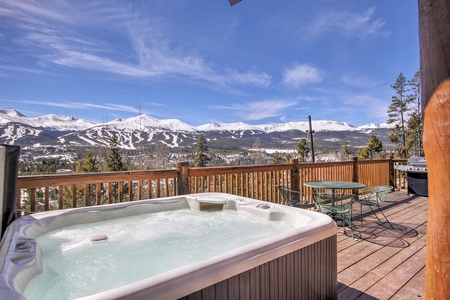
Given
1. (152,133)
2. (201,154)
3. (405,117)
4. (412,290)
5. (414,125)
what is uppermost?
(152,133)

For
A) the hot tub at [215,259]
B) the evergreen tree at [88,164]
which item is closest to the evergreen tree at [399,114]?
the hot tub at [215,259]

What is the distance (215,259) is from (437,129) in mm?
1231

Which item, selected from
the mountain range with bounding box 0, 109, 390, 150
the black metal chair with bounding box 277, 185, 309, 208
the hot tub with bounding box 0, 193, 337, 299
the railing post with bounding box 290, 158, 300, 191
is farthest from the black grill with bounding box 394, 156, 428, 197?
the mountain range with bounding box 0, 109, 390, 150

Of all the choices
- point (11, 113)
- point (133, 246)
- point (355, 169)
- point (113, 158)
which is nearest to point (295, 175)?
point (355, 169)

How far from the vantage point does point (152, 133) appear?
72125 millimetres

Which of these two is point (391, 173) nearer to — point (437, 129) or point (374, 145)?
point (437, 129)

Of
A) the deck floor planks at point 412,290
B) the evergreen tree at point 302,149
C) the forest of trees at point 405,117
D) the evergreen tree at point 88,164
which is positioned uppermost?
the forest of trees at point 405,117

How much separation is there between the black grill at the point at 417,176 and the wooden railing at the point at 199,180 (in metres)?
0.78

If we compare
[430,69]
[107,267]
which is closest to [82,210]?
[107,267]

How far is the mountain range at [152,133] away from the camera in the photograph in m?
68.1

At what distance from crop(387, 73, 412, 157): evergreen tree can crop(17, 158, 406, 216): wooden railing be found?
2504cm

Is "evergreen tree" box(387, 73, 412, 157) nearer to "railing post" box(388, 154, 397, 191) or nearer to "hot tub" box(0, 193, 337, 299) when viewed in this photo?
"railing post" box(388, 154, 397, 191)

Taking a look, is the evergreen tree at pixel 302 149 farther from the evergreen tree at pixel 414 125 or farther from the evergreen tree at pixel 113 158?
the evergreen tree at pixel 113 158

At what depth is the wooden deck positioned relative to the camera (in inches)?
79.3
